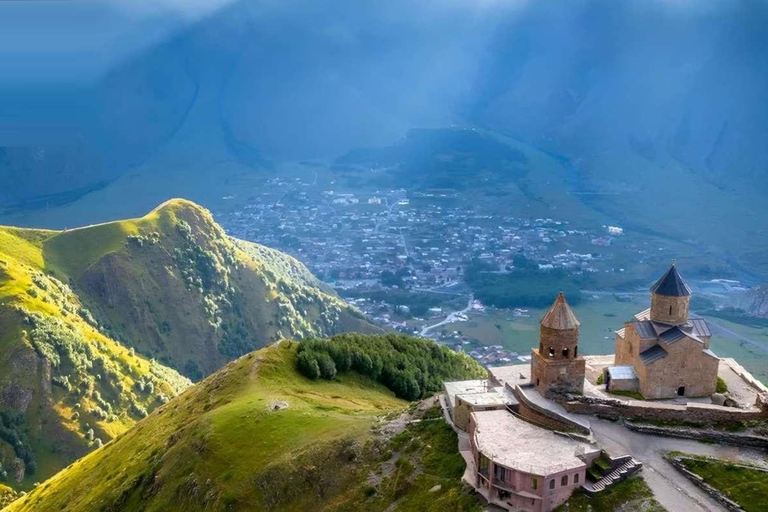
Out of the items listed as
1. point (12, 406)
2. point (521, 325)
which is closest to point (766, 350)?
point (521, 325)

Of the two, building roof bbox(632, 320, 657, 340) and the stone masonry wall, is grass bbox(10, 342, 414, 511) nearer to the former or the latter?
the stone masonry wall

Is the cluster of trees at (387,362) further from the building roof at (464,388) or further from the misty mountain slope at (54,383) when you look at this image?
the misty mountain slope at (54,383)

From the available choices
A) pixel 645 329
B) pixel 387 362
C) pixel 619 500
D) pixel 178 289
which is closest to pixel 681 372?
pixel 645 329

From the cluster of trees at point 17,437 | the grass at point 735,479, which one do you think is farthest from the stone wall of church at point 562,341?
the cluster of trees at point 17,437

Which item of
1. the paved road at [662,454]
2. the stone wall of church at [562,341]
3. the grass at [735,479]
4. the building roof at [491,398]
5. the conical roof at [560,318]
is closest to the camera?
the grass at [735,479]

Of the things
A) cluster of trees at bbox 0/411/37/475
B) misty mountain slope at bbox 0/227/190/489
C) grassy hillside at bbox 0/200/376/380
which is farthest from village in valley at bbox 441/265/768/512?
grassy hillside at bbox 0/200/376/380

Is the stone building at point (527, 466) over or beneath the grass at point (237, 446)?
over
